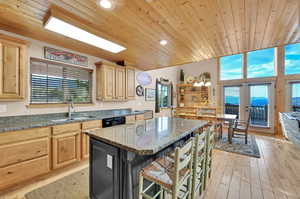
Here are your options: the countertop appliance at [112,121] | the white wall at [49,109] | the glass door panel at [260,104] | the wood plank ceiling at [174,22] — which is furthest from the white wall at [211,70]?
the countertop appliance at [112,121]

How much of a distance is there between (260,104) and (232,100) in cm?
98

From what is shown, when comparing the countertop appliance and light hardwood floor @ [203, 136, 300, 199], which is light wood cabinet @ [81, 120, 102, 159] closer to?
the countertop appliance

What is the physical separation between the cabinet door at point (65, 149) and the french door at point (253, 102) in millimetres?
5726

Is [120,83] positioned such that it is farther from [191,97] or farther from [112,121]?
[191,97]

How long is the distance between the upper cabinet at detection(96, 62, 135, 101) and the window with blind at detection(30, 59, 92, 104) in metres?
0.31

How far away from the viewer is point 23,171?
6.32 ft

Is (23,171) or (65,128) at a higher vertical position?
(65,128)

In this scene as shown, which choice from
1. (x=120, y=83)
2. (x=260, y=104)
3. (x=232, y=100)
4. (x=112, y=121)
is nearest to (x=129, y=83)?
(x=120, y=83)

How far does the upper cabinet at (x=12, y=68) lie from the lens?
1.94m

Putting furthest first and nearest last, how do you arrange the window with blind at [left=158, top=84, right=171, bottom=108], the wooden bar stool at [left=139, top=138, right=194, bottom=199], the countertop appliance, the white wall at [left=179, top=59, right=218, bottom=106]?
1. the white wall at [left=179, top=59, right=218, bottom=106]
2. the window with blind at [left=158, top=84, right=171, bottom=108]
3. the countertop appliance
4. the wooden bar stool at [left=139, top=138, right=194, bottom=199]

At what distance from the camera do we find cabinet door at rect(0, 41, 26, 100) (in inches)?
76.7

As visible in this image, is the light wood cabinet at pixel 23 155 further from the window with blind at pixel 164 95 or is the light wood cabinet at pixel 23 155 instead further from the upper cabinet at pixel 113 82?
the window with blind at pixel 164 95

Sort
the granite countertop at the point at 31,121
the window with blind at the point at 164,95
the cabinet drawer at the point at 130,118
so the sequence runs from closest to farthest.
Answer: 1. the granite countertop at the point at 31,121
2. the cabinet drawer at the point at 130,118
3. the window with blind at the point at 164,95

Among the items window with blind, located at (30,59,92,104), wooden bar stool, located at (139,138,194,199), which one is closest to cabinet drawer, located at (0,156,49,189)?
window with blind, located at (30,59,92,104)
